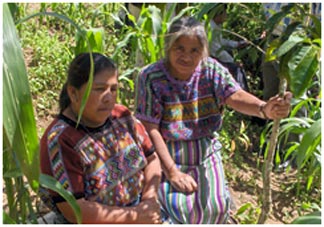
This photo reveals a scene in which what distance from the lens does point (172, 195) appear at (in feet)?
5.64

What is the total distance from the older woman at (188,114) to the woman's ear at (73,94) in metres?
0.34

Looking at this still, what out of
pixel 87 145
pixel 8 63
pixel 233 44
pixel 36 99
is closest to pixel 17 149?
pixel 8 63

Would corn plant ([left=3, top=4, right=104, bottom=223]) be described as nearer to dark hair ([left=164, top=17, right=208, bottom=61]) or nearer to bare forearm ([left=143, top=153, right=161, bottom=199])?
bare forearm ([left=143, top=153, right=161, bottom=199])

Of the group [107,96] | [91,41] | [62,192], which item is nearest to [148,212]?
[107,96]

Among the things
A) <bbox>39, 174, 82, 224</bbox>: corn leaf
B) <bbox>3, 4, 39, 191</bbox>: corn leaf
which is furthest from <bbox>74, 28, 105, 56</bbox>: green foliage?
<bbox>3, 4, 39, 191</bbox>: corn leaf

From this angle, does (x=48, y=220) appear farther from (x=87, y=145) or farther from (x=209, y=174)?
(x=209, y=174)

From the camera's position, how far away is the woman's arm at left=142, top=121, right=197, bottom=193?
1.71m

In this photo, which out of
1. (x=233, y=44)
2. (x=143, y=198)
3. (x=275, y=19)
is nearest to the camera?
(x=275, y=19)

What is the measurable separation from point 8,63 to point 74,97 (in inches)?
27.7

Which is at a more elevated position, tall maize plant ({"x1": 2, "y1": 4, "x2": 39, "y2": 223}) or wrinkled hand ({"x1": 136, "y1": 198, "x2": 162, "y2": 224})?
tall maize plant ({"x1": 2, "y1": 4, "x2": 39, "y2": 223})

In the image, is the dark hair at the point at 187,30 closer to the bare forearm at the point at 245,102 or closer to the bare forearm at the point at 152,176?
the bare forearm at the point at 245,102

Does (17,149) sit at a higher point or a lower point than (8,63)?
lower

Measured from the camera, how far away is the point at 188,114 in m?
1.76

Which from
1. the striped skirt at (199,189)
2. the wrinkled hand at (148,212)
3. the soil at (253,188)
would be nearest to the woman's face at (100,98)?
the wrinkled hand at (148,212)
